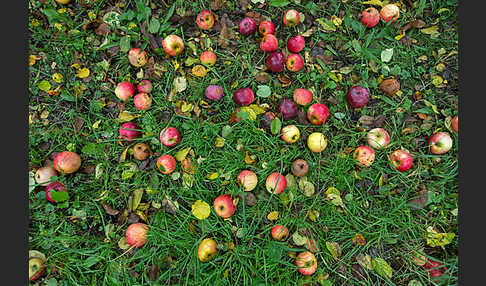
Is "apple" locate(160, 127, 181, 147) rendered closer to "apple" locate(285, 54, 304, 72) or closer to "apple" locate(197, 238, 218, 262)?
"apple" locate(197, 238, 218, 262)

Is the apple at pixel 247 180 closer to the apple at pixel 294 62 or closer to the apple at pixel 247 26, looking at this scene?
the apple at pixel 294 62

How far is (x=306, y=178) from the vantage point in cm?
261

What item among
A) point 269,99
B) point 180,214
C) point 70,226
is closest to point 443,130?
point 269,99

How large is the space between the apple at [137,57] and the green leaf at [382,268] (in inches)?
118

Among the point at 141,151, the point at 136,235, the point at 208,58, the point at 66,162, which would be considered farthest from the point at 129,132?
the point at 208,58

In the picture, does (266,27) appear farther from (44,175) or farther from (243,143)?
(44,175)

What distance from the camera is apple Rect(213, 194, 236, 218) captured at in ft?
7.99

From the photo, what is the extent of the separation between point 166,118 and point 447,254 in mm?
2999

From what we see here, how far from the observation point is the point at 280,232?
96.6 inches

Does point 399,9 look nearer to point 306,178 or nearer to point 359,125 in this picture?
point 359,125

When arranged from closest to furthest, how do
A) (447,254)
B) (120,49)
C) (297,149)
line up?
(447,254), (297,149), (120,49)

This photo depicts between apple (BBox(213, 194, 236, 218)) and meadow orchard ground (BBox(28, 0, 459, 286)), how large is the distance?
1 centimetres

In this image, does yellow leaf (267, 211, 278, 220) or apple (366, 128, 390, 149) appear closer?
yellow leaf (267, 211, 278, 220)

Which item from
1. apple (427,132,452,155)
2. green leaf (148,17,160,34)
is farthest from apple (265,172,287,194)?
green leaf (148,17,160,34)
